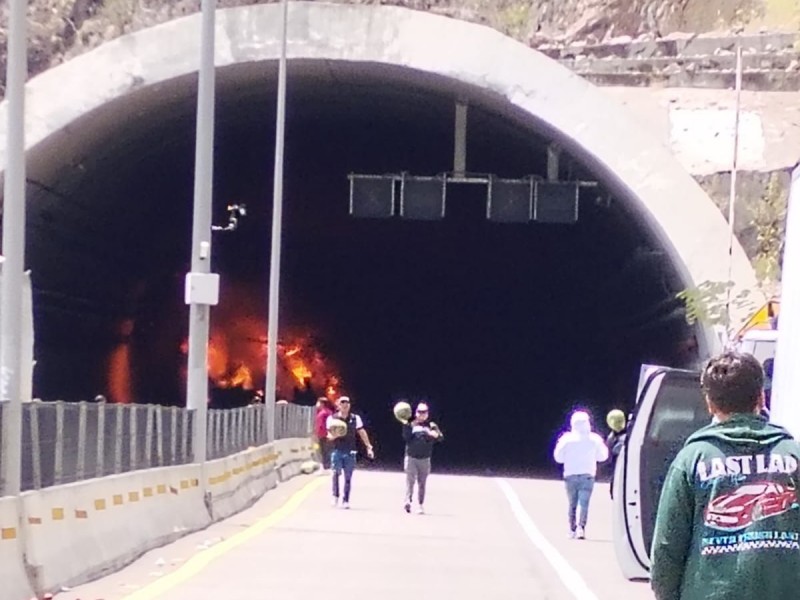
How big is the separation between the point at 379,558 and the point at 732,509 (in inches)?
497

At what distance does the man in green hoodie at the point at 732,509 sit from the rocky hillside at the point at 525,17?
37744 millimetres

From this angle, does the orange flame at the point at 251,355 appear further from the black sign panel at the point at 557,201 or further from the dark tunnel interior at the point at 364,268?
the black sign panel at the point at 557,201

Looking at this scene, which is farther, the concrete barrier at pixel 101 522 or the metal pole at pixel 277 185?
the metal pole at pixel 277 185

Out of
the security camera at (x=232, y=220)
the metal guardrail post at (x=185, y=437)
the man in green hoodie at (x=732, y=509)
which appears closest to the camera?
the man in green hoodie at (x=732, y=509)

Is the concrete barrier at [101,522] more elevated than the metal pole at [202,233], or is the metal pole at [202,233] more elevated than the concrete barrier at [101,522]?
the metal pole at [202,233]

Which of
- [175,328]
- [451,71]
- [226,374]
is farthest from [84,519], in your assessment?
[226,374]

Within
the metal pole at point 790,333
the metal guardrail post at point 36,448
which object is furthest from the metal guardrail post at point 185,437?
the metal pole at point 790,333

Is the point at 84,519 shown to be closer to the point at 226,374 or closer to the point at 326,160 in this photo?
the point at 326,160

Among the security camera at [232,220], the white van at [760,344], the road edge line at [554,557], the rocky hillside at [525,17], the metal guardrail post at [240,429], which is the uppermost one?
the rocky hillside at [525,17]

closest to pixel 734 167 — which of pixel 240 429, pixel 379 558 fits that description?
pixel 240 429

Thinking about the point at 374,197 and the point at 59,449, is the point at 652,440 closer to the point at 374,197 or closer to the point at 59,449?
the point at 59,449

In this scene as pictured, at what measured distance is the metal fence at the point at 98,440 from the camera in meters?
13.6

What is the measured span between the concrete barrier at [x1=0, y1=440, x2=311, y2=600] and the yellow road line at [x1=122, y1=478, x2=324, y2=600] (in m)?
0.48

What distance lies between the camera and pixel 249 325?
229 feet
